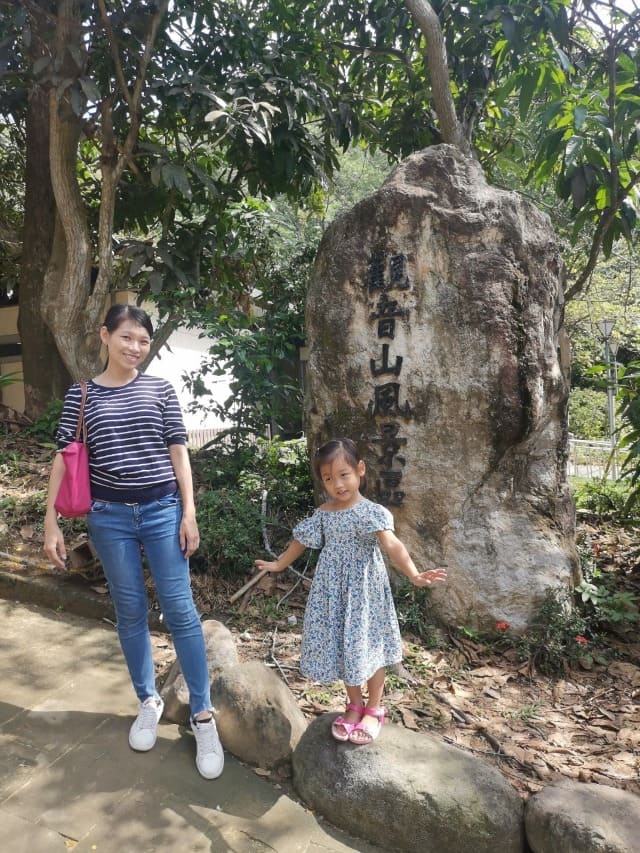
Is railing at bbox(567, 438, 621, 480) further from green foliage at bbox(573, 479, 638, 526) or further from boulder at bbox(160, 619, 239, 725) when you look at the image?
boulder at bbox(160, 619, 239, 725)

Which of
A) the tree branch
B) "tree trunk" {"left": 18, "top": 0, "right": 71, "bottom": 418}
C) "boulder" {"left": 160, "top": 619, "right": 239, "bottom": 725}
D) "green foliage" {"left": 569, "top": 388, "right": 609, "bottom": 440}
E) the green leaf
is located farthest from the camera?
"green foliage" {"left": 569, "top": 388, "right": 609, "bottom": 440}

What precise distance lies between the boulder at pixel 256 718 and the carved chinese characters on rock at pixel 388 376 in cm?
149

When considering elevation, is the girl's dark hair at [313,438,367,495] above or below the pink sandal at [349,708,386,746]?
above

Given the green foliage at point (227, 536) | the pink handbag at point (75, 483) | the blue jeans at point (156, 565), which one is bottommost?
the green foliage at point (227, 536)

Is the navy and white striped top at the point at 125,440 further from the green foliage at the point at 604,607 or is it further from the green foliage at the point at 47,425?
the green foliage at the point at 47,425

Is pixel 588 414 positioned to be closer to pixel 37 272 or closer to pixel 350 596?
pixel 37 272

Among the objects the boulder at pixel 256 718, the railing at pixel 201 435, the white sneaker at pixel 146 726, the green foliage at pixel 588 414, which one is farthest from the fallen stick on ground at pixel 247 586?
the green foliage at pixel 588 414

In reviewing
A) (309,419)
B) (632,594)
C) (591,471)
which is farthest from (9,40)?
(591,471)

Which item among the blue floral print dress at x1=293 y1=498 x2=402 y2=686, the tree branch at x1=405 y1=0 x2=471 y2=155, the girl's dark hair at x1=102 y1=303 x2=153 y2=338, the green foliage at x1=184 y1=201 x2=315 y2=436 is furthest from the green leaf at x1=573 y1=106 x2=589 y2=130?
the girl's dark hair at x1=102 y1=303 x2=153 y2=338

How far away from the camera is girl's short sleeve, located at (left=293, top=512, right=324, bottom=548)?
2.61 meters

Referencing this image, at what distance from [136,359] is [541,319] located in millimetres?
2494

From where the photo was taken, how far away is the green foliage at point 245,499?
168 inches

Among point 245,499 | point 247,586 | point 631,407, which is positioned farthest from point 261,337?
point 631,407

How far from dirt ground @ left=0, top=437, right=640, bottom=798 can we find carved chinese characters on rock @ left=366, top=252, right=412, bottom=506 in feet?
3.03
